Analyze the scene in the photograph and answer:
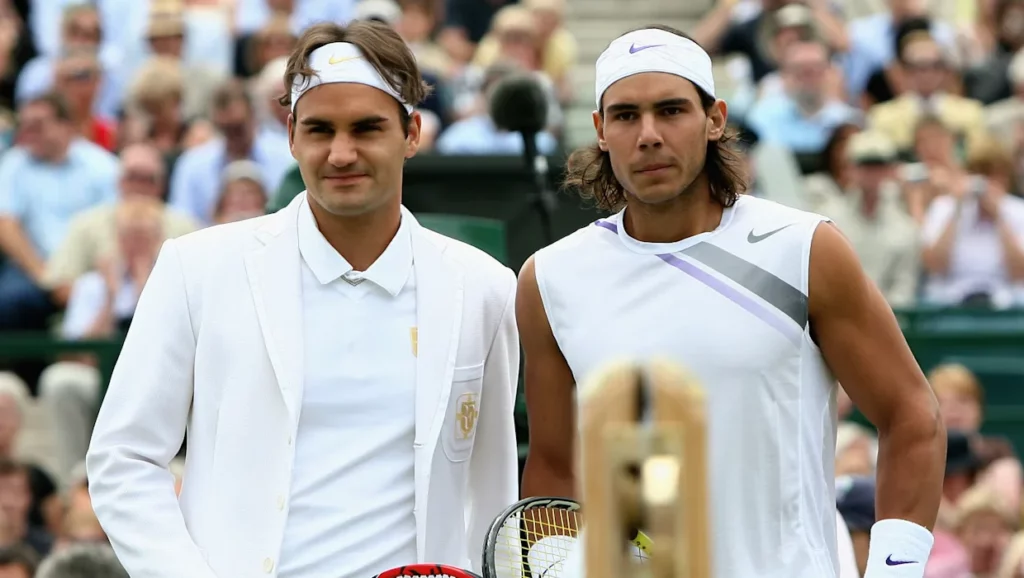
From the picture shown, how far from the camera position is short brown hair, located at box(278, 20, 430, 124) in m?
4.38

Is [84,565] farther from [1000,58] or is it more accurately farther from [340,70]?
[1000,58]

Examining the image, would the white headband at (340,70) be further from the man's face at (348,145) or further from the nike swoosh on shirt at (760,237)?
the nike swoosh on shirt at (760,237)

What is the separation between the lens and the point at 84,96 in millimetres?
11508

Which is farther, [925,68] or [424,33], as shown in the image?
[424,33]

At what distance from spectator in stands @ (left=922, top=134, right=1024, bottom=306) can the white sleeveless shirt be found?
21.8 feet

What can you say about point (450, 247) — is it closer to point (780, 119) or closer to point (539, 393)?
point (539, 393)

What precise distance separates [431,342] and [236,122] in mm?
6842

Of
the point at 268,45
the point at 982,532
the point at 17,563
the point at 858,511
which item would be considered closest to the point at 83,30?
the point at 268,45

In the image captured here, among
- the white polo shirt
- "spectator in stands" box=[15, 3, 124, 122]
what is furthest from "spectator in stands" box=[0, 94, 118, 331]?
the white polo shirt

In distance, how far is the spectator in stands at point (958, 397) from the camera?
30.7 ft

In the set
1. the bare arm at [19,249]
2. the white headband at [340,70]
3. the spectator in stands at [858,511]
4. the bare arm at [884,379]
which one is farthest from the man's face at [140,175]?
the bare arm at [884,379]

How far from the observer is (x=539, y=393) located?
14.3 ft

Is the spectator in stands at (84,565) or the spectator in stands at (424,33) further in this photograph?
the spectator in stands at (424,33)

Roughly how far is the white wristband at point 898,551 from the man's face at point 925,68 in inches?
343
